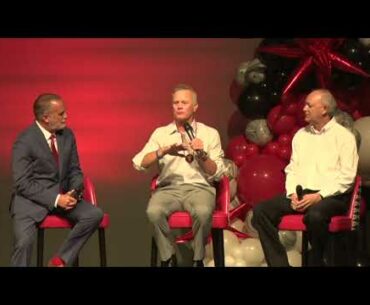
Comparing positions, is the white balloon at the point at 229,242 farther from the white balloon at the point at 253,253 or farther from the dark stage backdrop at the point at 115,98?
the dark stage backdrop at the point at 115,98

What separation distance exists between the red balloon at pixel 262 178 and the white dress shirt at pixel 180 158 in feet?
1.35

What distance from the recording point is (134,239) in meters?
7.49

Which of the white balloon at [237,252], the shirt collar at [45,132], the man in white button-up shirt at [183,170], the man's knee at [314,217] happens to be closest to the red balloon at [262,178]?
the white balloon at [237,252]

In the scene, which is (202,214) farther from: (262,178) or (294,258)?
(294,258)

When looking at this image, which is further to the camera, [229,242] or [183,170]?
[229,242]

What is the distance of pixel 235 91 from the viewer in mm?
7254

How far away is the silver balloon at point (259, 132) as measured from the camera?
7010 mm

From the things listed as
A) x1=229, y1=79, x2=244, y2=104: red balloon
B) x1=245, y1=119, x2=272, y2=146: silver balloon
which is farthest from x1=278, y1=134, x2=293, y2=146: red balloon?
x1=229, y1=79, x2=244, y2=104: red balloon

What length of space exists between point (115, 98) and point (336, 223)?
2.08 meters

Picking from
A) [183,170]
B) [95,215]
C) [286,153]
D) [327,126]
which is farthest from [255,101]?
[95,215]

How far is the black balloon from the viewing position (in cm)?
699
